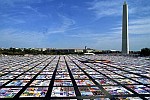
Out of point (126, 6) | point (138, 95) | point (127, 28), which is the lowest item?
point (138, 95)

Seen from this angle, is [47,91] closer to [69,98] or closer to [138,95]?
[69,98]

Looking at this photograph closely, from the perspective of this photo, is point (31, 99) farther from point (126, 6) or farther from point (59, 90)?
point (126, 6)

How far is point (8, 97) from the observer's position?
291 inches

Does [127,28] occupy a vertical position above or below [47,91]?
above

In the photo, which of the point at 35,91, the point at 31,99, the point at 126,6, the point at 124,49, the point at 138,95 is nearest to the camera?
the point at 31,99

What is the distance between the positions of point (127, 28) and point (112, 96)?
37.0 metres

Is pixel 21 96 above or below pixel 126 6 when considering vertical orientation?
below

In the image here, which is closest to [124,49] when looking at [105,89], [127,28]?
[127,28]

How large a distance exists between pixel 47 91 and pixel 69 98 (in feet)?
5.15

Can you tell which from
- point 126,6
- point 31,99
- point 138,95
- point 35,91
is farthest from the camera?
point 126,6

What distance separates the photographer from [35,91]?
8.53m

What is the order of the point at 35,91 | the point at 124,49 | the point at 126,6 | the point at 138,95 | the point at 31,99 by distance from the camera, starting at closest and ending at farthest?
the point at 31,99, the point at 138,95, the point at 35,91, the point at 126,6, the point at 124,49

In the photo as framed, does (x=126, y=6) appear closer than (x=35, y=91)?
No

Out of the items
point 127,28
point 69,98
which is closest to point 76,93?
point 69,98
